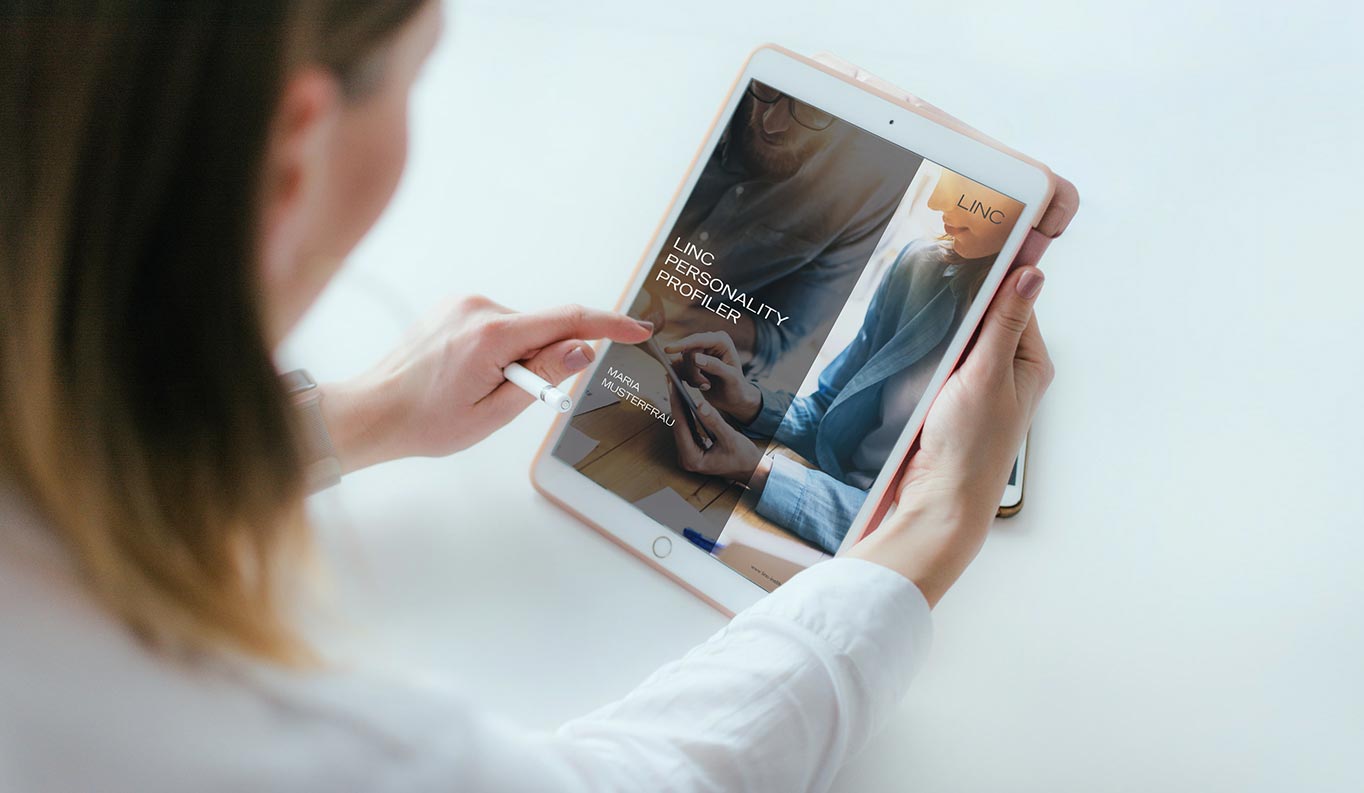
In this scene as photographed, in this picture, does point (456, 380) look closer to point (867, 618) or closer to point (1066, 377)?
point (867, 618)

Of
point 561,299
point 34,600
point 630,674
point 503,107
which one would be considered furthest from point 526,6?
point 34,600

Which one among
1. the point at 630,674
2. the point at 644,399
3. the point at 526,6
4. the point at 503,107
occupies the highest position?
the point at 526,6

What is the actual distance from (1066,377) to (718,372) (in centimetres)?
25

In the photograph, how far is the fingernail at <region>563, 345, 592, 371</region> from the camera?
0.63 meters

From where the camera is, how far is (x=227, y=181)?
0.29 metres

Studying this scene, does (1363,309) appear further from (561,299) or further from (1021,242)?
(561,299)

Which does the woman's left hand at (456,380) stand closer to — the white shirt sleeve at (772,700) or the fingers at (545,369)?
the fingers at (545,369)

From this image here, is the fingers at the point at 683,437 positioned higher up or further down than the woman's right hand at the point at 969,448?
further down

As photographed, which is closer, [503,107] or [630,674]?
[630,674]

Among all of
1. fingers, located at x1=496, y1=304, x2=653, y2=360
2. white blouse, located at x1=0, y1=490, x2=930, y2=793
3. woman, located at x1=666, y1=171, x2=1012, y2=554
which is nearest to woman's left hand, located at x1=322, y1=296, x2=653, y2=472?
fingers, located at x1=496, y1=304, x2=653, y2=360

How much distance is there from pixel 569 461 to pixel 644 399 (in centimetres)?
7

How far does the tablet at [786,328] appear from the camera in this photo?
23.9 inches

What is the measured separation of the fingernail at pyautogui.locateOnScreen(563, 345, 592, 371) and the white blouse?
0.21 metres

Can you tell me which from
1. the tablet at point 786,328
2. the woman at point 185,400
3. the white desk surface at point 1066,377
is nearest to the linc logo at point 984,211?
the tablet at point 786,328
